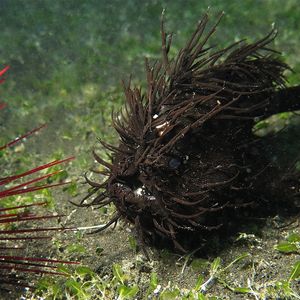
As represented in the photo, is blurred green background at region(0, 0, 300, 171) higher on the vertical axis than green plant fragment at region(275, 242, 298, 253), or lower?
higher

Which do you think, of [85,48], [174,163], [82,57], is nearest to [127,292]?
[174,163]

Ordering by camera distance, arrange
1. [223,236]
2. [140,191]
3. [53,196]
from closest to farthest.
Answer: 1. [140,191]
2. [223,236]
3. [53,196]

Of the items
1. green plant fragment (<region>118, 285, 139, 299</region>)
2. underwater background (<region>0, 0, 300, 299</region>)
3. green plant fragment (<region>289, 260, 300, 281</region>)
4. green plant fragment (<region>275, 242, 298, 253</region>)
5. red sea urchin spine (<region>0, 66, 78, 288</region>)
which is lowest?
green plant fragment (<region>289, 260, 300, 281</region>)

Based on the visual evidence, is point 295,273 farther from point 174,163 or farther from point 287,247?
point 174,163

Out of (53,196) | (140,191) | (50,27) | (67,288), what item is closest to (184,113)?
(140,191)

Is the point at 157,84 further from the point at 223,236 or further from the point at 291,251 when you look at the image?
the point at 291,251

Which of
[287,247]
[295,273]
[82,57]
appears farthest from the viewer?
[82,57]

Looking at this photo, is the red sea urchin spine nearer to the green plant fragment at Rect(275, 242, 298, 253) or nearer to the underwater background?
the underwater background

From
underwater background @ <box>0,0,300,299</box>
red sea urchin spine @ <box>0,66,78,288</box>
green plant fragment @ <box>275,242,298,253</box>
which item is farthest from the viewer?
underwater background @ <box>0,0,300,299</box>

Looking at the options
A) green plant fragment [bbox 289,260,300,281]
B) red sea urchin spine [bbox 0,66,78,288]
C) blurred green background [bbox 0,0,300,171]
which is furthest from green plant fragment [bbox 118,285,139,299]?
blurred green background [bbox 0,0,300,171]
